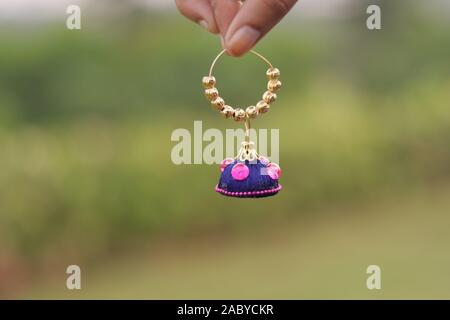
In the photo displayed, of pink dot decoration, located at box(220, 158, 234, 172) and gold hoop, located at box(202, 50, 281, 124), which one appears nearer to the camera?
gold hoop, located at box(202, 50, 281, 124)

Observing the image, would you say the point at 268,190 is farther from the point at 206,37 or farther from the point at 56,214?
the point at 206,37

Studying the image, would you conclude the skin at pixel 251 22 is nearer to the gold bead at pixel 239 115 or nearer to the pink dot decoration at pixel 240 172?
the gold bead at pixel 239 115

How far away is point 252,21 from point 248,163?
44 centimetres

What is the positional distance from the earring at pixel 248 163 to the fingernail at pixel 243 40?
16 cm

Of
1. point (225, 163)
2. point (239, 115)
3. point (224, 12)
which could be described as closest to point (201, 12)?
point (224, 12)

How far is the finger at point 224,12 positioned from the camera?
6.55 feet

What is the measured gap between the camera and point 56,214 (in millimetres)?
3705

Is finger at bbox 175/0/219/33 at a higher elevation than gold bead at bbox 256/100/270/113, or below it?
higher

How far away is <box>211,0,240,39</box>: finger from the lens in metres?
2.00

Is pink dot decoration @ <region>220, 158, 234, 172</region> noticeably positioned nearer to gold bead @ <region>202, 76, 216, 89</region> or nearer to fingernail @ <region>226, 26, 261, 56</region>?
gold bead @ <region>202, 76, 216, 89</region>

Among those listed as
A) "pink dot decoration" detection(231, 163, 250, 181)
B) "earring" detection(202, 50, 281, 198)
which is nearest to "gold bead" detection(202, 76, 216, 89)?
"earring" detection(202, 50, 281, 198)

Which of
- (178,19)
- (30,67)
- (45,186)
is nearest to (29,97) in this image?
(30,67)

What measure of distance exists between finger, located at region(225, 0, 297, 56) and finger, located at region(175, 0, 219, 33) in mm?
228

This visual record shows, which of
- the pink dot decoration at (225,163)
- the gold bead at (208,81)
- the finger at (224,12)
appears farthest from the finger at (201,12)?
the pink dot decoration at (225,163)
